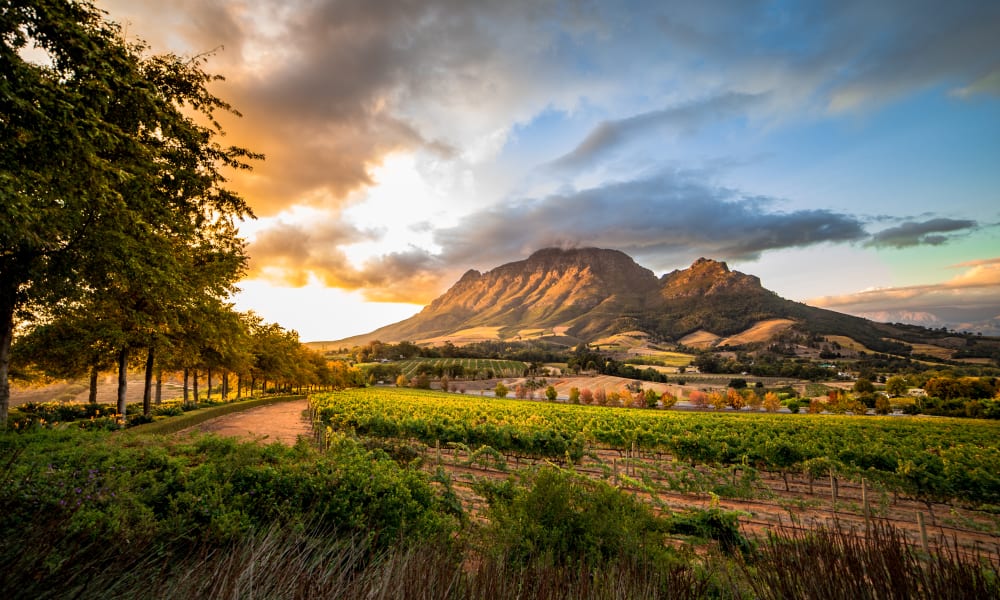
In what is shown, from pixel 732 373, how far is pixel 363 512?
486 feet

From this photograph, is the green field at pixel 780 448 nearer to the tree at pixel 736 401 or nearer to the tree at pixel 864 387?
the tree at pixel 736 401

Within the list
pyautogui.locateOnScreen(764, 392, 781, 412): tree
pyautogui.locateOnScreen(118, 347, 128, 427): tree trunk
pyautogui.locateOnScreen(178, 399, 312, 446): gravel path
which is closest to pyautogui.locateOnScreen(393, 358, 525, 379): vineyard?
pyautogui.locateOnScreen(764, 392, 781, 412): tree

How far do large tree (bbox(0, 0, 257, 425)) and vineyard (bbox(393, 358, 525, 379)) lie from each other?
353 ft

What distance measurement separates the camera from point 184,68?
12.8 metres

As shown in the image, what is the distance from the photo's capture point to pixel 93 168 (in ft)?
28.5

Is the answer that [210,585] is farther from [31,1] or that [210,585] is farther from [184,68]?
[184,68]

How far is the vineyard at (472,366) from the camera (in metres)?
121

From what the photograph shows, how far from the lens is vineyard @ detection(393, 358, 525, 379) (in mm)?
121375

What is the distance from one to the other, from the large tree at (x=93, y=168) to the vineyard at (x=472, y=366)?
10751cm

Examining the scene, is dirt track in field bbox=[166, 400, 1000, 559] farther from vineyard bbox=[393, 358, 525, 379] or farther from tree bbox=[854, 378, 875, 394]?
vineyard bbox=[393, 358, 525, 379]

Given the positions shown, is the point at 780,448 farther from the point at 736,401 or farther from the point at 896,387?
the point at 896,387

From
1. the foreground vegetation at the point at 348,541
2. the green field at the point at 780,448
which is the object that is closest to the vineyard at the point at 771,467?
the green field at the point at 780,448

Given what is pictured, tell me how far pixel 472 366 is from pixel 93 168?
424 ft

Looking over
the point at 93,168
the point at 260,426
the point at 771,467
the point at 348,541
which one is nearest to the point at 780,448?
the point at 771,467
